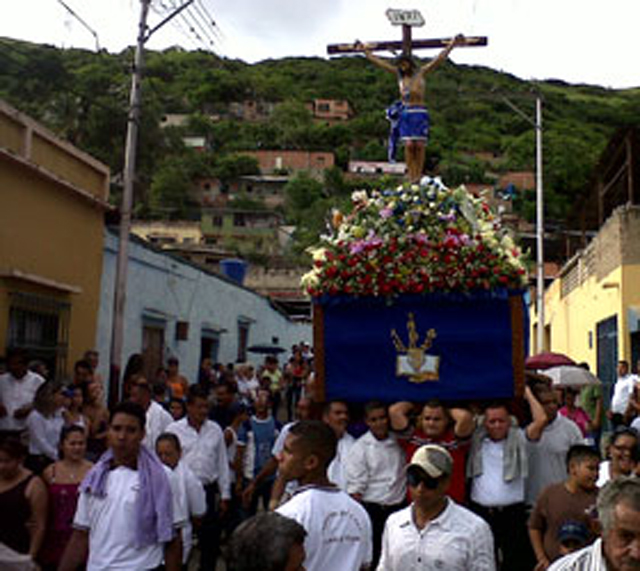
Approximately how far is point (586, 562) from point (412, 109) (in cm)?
527

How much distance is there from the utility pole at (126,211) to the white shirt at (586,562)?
9839mm

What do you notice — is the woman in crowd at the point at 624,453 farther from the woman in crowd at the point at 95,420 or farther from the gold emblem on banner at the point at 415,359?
the woman in crowd at the point at 95,420

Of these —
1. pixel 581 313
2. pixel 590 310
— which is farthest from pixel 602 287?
pixel 581 313

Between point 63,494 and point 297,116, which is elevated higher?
point 297,116

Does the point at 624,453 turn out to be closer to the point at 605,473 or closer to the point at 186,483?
the point at 605,473

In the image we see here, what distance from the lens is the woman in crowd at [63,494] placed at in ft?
15.4

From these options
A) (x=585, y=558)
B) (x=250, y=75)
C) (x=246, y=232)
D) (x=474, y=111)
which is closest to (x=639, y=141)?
(x=585, y=558)

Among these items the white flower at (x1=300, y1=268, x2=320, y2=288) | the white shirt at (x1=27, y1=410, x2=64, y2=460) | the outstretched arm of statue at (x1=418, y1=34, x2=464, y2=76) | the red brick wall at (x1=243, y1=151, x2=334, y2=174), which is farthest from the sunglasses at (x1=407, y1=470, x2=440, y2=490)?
the red brick wall at (x1=243, y1=151, x2=334, y2=174)

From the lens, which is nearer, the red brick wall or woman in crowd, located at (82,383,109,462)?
woman in crowd, located at (82,383,109,462)

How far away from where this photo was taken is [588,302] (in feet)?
57.5

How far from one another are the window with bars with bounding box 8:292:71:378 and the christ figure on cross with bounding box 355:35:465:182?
546cm

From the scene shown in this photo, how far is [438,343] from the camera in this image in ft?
19.9

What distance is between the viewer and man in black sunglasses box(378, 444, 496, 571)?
3.37 meters

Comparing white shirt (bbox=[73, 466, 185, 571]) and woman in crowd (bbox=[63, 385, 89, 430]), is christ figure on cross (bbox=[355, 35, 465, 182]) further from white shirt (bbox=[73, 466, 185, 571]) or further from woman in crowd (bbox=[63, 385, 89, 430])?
white shirt (bbox=[73, 466, 185, 571])
